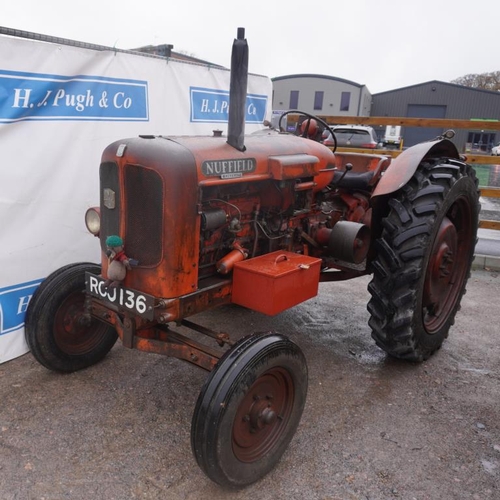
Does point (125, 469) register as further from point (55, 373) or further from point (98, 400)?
point (55, 373)

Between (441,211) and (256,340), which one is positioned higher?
(441,211)

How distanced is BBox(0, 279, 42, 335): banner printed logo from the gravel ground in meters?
0.26

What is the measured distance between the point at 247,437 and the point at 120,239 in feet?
3.64

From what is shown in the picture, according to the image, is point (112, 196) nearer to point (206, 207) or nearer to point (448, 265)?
point (206, 207)

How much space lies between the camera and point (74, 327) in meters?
3.17

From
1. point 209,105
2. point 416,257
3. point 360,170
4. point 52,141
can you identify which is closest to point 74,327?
point 52,141

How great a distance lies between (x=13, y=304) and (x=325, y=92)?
116 ft

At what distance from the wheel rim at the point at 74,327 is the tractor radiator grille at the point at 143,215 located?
0.84 m

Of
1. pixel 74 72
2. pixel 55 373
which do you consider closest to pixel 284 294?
pixel 55 373

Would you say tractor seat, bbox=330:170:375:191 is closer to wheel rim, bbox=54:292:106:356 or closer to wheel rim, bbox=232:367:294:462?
wheel rim, bbox=232:367:294:462

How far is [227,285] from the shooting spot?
2744 mm

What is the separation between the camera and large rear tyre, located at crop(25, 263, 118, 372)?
300 cm

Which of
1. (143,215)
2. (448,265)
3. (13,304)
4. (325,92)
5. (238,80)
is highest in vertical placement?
(325,92)

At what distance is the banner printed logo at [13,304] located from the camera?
11.4ft
